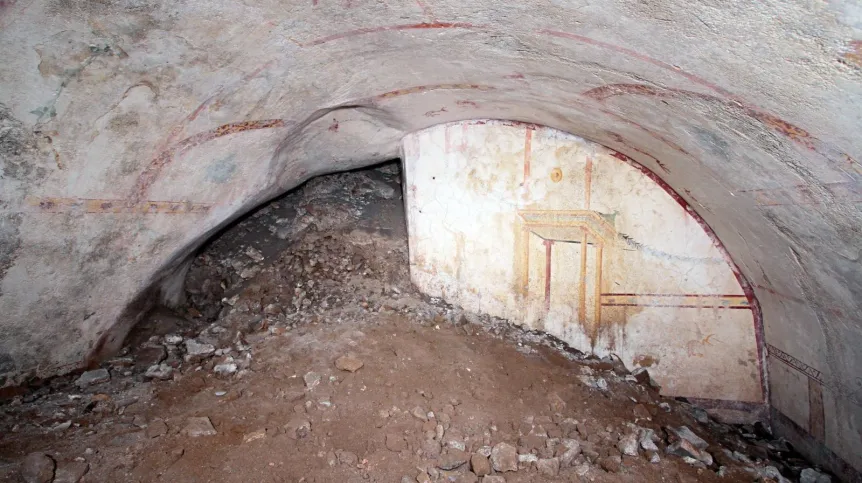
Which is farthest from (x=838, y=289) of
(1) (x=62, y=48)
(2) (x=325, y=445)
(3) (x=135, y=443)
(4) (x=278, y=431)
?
(1) (x=62, y=48)

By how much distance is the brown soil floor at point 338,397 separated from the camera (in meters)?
2.44

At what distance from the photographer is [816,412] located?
3.14 meters

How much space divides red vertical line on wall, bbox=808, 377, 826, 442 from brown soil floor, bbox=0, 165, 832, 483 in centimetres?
23

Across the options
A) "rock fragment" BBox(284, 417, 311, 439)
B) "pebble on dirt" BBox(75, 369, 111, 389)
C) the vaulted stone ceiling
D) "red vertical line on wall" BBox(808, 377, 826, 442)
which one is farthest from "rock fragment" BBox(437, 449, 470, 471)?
"red vertical line on wall" BBox(808, 377, 826, 442)

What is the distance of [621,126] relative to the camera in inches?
119

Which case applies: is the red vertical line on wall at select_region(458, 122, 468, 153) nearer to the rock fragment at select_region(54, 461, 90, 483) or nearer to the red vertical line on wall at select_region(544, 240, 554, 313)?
the red vertical line on wall at select_region(544, 240, 554, 313)

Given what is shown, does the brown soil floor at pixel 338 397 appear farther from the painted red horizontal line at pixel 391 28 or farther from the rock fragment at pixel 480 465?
the painted red horizontal line at pixel 391 28

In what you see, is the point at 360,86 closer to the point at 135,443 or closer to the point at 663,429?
the point at 135,443

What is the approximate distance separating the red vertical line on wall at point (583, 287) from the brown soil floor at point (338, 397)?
306mm

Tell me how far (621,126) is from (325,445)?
7.89ft

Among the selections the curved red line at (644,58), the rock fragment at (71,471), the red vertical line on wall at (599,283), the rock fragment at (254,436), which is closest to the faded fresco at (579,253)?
the red vertical line on wall at (599,283)

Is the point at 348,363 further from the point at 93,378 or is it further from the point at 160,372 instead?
the point at 93,378

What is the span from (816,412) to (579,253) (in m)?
1.72

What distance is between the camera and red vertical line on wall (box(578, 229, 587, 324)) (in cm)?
386
